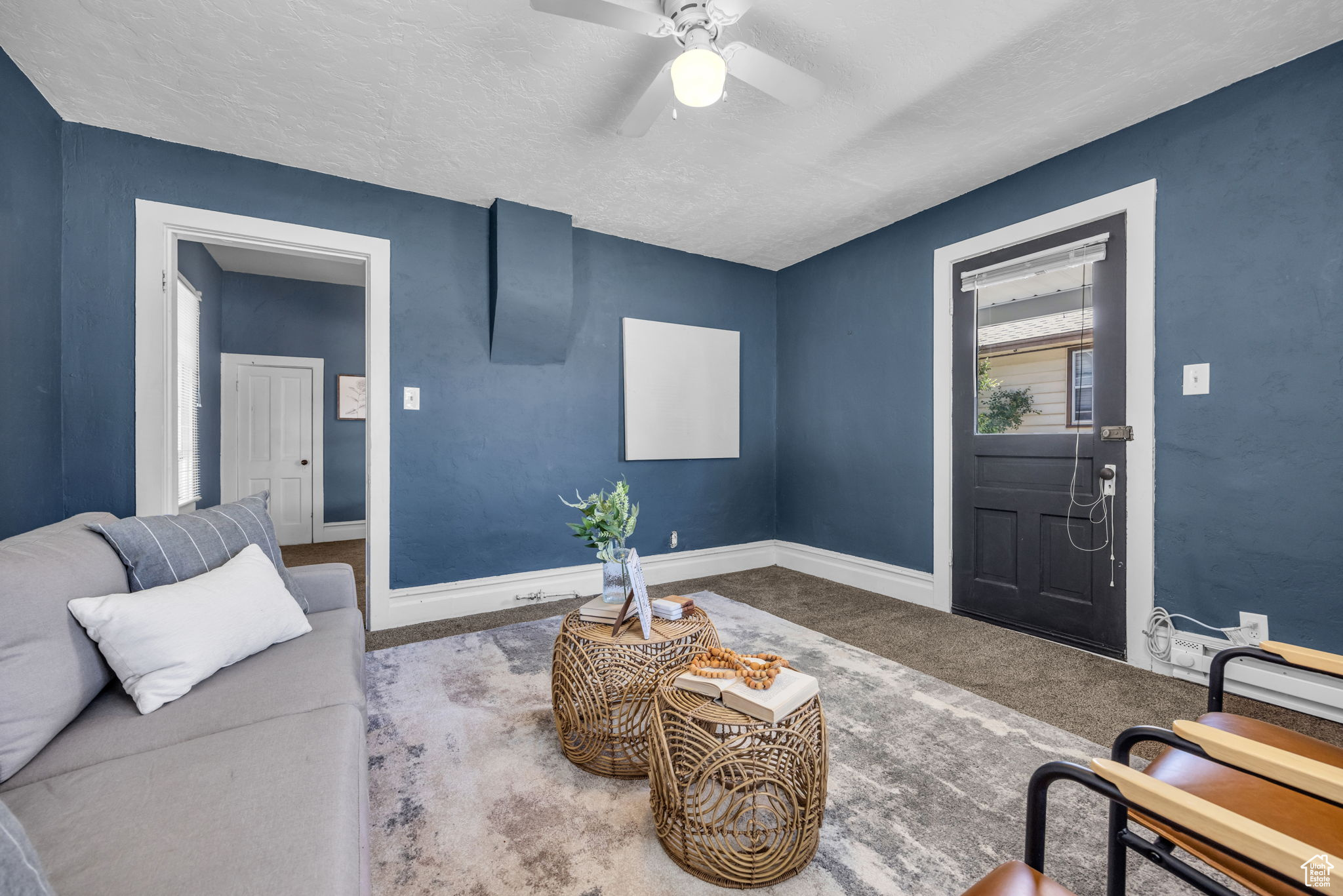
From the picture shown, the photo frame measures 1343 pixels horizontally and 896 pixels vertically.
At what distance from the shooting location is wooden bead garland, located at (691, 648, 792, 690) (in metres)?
1.37

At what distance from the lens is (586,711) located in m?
1.75

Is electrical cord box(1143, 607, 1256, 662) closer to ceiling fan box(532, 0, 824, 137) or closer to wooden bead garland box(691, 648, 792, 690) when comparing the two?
wooden bead garland box(691, 648, 792, 690)

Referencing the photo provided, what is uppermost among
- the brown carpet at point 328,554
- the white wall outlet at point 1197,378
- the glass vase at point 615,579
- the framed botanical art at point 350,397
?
the framed botanical art at point 350,397

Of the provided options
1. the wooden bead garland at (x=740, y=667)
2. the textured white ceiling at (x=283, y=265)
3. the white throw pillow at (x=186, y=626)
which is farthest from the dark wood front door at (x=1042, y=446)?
the textured white ceiling at (x=283, y=265)

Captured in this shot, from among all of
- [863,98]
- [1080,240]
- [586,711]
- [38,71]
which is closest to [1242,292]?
[1080,240]

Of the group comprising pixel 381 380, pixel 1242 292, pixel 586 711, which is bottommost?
pixel 586 711

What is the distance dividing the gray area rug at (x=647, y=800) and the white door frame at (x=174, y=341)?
111cm

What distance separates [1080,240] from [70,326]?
4769mm

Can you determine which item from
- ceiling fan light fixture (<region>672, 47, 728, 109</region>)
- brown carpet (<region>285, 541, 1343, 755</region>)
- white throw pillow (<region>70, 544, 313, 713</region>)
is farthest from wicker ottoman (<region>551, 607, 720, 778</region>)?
ceiling fan light fixture (<region>672, 47, 728, 109</region>)

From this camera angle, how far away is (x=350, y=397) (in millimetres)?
6023

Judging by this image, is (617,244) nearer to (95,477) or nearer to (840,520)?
(840,520)

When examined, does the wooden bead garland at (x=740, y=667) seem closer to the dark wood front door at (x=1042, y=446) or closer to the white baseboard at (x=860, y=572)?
the dark wood front door at (x=1042, y=446)

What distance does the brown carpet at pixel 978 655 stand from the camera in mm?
2150

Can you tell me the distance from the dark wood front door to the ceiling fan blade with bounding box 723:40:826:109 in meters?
1.79
